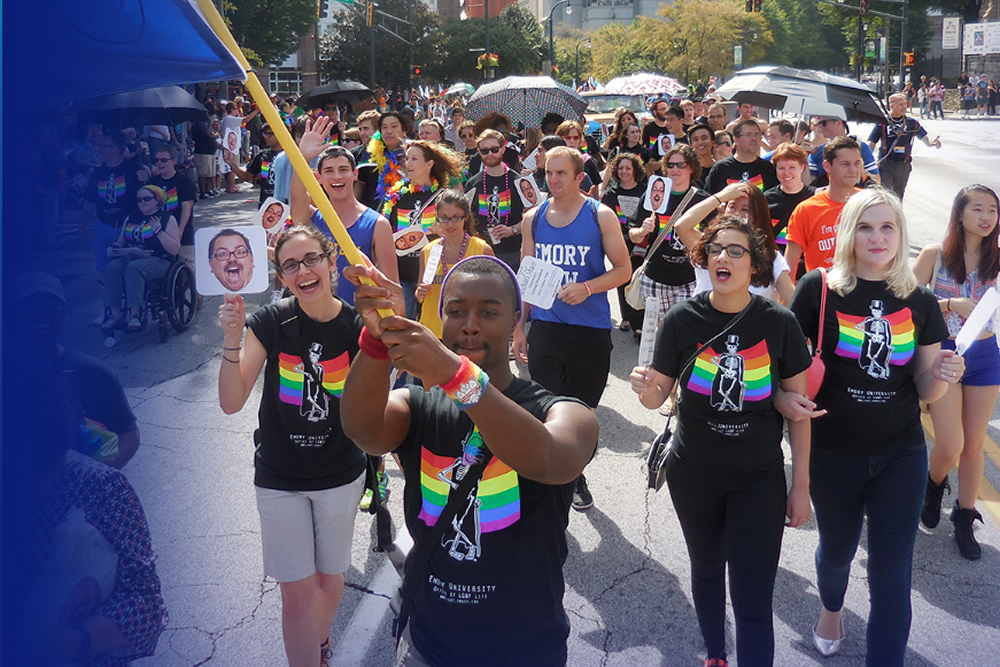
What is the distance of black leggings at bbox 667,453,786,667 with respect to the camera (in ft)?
10.4

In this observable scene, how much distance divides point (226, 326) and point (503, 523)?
1.58 m

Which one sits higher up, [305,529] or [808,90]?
[808,90]

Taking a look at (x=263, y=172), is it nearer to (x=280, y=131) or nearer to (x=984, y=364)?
(x=984, y=364)

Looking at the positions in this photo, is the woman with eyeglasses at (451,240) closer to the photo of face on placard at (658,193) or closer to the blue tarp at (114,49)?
the photo of face on placard at (658,193)

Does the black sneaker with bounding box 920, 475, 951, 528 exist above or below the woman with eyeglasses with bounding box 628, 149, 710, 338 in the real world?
below

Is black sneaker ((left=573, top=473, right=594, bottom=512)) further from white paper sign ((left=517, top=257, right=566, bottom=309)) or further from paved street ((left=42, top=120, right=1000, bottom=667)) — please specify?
white paper sign ((left=517, top=257, right=566, bottom=309))

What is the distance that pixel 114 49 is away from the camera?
1.44 m

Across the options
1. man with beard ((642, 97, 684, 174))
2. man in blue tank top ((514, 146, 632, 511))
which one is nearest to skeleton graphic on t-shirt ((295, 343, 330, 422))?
man in blue tank top ((514, 146, 632, 511))

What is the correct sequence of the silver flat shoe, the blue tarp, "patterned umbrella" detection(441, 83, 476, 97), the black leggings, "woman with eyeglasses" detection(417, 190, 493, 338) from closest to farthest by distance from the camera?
the blue tarp, the black leggings, the silver flat shoe, "woman with eyeglasses" detection(417, 190, 493, 338), "patterned umbrella" detection(441, 83, 476, 97)

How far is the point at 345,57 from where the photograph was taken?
53500mm

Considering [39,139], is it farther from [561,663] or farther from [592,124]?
[592,124]

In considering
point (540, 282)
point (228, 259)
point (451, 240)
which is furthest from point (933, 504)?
point (228, 259)

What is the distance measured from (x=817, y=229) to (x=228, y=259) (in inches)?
150

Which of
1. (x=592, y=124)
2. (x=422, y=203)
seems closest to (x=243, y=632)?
(x=422, y=203)
